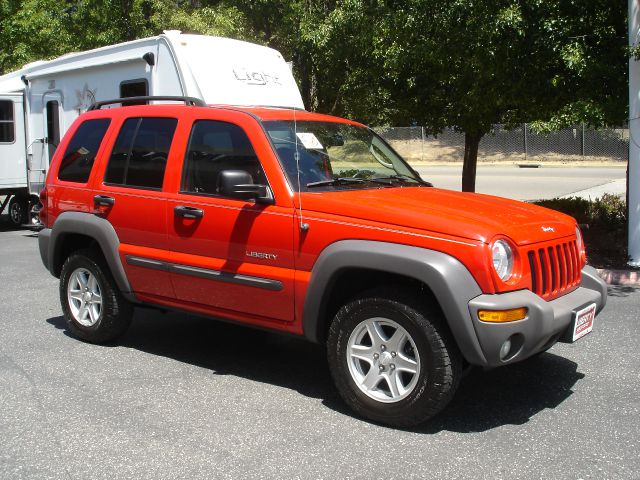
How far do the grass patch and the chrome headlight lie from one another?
5404 mm

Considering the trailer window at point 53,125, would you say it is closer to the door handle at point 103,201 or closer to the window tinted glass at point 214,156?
the door handle at point 103,201

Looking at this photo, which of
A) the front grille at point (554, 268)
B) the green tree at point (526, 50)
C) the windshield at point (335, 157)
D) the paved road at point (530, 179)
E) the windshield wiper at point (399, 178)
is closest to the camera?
the front grille at point (554, 268)

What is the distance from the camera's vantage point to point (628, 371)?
5.59m

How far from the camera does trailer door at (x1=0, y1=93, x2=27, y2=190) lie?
1446cm

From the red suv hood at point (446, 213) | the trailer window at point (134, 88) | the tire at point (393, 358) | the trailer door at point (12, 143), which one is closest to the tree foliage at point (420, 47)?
the trailer window at point (134, 88)

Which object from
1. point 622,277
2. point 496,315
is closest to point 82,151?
point 496,315

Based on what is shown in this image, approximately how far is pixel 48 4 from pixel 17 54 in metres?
1.70

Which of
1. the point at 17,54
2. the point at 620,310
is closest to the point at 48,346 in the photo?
the point at 620,310

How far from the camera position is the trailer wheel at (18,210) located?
15586 mm

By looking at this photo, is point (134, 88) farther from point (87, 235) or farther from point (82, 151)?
point (87, 235)

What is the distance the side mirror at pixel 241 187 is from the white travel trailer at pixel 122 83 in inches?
163

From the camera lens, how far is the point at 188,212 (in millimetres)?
5328

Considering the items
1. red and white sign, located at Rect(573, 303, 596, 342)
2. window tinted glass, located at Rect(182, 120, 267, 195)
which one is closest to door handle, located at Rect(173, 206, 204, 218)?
window tinted glass, located at Rect(182, 120, 267, 195)

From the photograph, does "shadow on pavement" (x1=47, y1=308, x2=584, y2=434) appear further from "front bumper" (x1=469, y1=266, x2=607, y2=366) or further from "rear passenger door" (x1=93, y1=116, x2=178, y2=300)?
"rear passenger door" (x1=93, y1=116, x2=178, y2=300)
